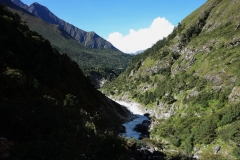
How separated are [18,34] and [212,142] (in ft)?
244

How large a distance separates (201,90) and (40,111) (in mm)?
82036

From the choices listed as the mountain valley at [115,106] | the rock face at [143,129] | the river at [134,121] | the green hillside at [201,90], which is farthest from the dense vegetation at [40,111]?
the green hillside at [201,90]

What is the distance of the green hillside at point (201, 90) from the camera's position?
209ft

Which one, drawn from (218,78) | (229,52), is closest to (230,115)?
(218,78)

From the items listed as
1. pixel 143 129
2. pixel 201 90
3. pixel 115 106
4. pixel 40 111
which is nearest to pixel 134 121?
pixel 115 106

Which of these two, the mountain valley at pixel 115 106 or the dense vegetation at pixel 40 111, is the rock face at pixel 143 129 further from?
the dense vegetation at pixel 40 111

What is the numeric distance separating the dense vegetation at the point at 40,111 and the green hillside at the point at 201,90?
3568cm

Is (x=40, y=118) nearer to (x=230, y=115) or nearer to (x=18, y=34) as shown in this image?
(x=18, y=34)

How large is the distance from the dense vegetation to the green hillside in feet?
117

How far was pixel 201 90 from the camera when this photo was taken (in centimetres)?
9512

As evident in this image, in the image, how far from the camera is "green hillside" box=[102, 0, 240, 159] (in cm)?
6372

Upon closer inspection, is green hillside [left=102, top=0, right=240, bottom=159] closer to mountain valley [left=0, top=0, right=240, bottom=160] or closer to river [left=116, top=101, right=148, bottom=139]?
mountain valley [left=0, top=0, right=240, bottom=160]

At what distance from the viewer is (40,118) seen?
93.9 ft

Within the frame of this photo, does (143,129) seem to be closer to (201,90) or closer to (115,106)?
(115,106)
